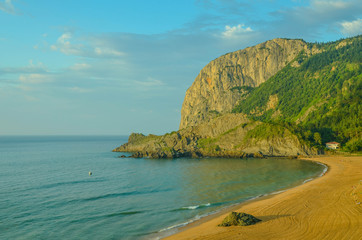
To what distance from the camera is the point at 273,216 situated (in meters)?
32.9

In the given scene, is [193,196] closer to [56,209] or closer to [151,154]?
[56,209]

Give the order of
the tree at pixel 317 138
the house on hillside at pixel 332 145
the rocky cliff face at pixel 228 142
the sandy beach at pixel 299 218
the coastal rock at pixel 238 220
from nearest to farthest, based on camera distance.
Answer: the sandy beach at pixel 299 218
the coastal rock at pixel 238 220
the house on hillside at pixel 332 145
the tree at pixel 317 138
the rocky cliff face at pixel 228 142

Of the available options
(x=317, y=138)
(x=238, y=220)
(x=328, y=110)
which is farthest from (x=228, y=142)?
(x=238, y=220)

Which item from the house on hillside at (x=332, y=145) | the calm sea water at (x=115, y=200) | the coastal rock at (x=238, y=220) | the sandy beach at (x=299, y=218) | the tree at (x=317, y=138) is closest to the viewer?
the sandy beach at (x=299, y=218)

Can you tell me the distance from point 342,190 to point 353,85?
139 meters

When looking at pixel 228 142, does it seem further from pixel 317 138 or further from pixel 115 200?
pixel 115 200

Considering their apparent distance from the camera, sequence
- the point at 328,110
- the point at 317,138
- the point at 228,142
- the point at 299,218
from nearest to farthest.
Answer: the point at 299,218
the point at 317,138
the point at 228,142
the point at 328,110

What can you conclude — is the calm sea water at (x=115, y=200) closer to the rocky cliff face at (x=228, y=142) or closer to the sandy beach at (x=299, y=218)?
the sandy beach at (x=299, y=218)

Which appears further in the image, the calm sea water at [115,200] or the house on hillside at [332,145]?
the house on hillside at [332,145]

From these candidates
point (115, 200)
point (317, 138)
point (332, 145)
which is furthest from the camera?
point (317, 138)

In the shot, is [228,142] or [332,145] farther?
[228,142]

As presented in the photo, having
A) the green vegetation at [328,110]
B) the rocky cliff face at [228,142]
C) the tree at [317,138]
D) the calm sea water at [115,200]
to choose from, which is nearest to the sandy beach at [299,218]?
the calm sea water at [115,200]

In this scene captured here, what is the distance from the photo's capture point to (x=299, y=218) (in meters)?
31.7

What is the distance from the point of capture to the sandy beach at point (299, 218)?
2678 cm
